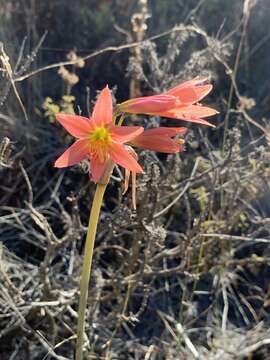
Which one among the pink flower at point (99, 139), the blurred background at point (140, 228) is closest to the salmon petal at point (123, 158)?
the pink flower at point (99, 139)

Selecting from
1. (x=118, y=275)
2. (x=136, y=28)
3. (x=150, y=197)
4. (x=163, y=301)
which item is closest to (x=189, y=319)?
(x=163, y=301)

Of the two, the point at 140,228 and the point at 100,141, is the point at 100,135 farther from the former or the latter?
the point at 140,228

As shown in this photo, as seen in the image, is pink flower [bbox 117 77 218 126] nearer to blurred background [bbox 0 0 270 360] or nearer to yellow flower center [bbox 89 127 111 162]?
yellow flower center [bbox 89 127 111 162]

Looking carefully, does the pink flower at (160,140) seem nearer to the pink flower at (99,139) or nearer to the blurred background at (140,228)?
the pink flower at (99,139)

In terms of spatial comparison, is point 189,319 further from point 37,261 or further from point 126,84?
point 126,84

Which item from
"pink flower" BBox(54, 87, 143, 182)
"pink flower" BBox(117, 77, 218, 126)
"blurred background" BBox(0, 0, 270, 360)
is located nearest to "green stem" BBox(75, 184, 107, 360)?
"pink flower" BBox(54, 87, 143, 182)

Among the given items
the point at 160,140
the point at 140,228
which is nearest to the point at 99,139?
the point at 160,140
